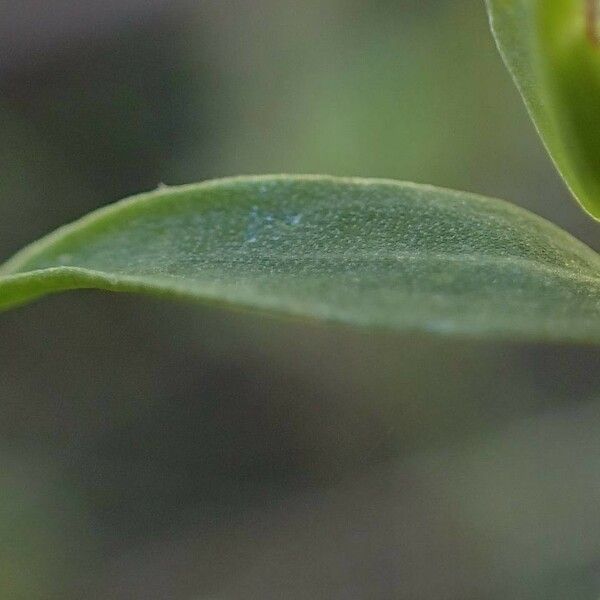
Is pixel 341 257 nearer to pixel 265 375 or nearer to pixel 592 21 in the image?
pixel 592 21

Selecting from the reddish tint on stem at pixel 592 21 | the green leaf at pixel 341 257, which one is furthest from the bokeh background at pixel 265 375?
the reddish tint on stem at pixel 592 21

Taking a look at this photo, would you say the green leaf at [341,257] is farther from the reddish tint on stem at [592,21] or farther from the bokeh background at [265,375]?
the bokeh background at [265,375]

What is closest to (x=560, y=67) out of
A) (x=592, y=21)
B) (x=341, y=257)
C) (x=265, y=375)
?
(x=592, y=21)

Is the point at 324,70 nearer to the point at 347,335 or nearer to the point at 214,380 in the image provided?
the point at 347,335

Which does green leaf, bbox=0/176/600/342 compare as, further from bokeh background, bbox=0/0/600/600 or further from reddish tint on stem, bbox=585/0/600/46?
bokeh background, bbox=0/0/600/600

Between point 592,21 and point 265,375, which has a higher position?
point 592,21

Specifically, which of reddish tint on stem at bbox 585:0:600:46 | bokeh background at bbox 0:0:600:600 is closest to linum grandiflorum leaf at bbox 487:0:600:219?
reddish tint on stem at bbox 585:0:600:46
